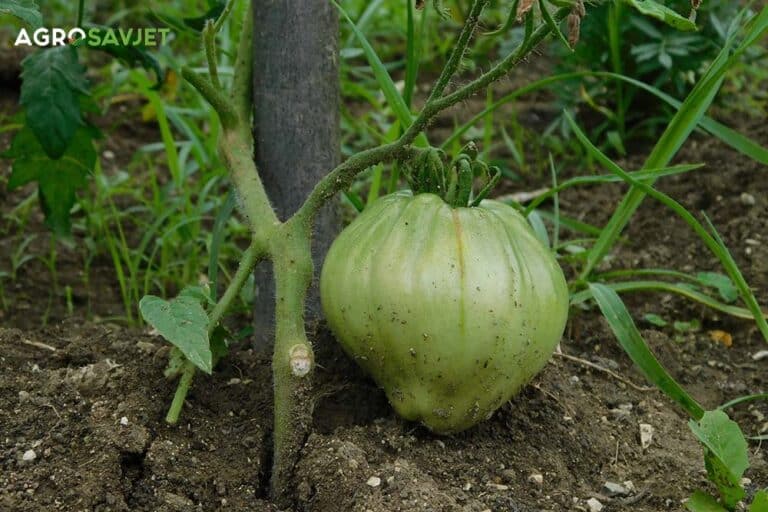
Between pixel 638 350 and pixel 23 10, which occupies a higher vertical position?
pixel 23 10

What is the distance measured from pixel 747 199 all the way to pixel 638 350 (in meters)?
1.08

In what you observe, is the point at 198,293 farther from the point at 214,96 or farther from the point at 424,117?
the point at 424,117

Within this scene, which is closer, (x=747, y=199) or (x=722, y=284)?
(x=722, y=284)

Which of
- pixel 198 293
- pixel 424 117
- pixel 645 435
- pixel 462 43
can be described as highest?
pixel 462 43

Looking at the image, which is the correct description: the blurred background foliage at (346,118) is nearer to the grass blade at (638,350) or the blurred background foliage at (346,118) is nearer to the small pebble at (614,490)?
the grass blade at (638,350)

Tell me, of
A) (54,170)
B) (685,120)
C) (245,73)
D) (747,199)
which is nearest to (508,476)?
(685,120)

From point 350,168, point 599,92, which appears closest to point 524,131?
point 599,92

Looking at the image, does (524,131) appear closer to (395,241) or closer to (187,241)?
(187,241)

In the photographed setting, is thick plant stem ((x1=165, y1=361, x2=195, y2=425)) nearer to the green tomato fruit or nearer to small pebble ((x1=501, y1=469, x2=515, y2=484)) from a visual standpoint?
the green tomato fruit

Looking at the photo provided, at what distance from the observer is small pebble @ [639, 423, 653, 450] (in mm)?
1993

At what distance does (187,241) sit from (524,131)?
1277 mm

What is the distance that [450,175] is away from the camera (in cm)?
187

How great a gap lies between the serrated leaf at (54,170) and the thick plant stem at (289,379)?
2.69 ft

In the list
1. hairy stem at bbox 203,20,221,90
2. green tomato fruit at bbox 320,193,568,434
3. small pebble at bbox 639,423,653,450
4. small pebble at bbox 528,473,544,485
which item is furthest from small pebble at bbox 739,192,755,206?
hairy stem at bbox 203,20,221,90
